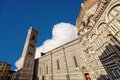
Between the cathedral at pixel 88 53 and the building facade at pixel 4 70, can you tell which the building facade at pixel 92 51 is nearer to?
the cathedral at pixel 88 53

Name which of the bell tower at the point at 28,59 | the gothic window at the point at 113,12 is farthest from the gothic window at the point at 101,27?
the bell tower at the point at 28,59

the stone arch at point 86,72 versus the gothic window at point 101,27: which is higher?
the gothic window at point 101,27

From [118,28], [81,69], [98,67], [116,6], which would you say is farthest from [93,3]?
[81,69]

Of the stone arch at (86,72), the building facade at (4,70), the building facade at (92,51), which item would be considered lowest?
the stone arch at (86,72)

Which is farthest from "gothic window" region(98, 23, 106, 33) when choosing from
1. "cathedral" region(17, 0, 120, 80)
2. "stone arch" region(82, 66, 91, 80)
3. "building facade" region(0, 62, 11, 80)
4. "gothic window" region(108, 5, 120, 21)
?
"building facade" region(0, 62, 11, 80)

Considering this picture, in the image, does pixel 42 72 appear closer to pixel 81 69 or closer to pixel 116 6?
pixel 81 69

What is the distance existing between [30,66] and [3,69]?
41.7 feet

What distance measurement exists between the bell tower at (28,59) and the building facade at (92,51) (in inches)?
132

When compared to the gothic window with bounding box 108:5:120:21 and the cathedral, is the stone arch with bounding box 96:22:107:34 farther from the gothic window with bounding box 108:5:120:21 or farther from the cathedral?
the gothic window with bounding box 108:5:120:21

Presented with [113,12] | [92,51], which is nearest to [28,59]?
[92,51]

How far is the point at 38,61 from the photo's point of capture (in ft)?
101

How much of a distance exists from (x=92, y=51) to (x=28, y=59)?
23.1m

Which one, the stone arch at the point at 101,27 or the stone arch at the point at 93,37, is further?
the stone arch at the point at 93,37

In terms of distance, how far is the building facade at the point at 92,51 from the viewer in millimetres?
9312
